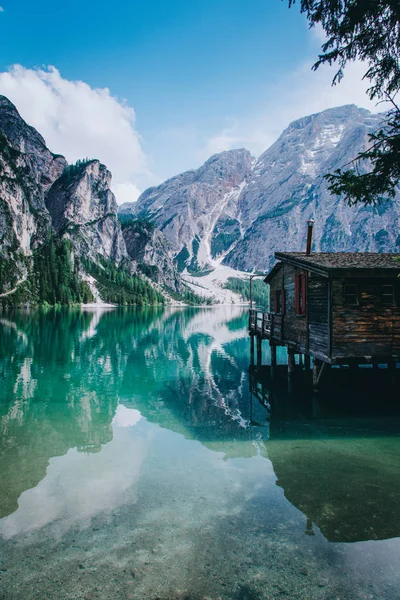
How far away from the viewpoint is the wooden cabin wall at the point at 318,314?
67.8 feet

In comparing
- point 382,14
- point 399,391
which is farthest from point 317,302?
point 382,14

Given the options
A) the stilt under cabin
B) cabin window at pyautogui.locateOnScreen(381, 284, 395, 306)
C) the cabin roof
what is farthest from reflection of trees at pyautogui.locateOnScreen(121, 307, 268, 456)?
cabin window at pyautogui.locateOnScreen(381, 284, 395, 306)

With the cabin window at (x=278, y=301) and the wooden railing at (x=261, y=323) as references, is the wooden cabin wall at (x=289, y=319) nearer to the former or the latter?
the cabin window at (x=278, y=301)

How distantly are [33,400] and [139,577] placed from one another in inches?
632

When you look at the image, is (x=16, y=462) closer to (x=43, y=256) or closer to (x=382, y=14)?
(x=382, y=14)

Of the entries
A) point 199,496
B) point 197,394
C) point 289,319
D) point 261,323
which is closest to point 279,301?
point 261,323

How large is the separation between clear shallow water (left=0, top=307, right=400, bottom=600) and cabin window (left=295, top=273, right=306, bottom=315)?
5.48 metres

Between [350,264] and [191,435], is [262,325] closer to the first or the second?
[350,264]

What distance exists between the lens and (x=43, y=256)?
189 metres

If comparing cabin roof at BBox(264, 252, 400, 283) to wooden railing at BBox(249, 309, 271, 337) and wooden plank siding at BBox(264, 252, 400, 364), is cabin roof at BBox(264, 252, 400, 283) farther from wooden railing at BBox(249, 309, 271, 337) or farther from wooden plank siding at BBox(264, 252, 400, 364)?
wooden railing at BBox(249, 309, 271, 337)

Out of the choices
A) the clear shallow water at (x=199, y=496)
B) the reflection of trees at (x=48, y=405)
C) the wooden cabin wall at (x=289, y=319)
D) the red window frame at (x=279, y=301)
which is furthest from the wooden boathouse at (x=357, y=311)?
the reflection of trees at (x=48, y=405)

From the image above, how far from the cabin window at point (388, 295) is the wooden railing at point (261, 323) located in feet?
36.5

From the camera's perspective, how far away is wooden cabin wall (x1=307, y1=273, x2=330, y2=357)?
2066 centimetres

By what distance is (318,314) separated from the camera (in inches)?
851
